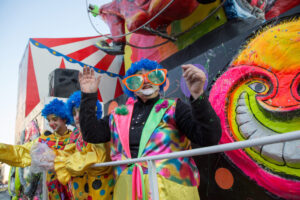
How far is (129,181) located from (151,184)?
173mm

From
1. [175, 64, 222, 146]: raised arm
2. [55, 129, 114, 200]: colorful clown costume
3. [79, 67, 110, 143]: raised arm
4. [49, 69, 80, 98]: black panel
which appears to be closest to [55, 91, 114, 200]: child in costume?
[55, 129, 114, 200]: colorful clown costume

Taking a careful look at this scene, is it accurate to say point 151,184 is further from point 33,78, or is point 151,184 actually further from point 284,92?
point 33,78

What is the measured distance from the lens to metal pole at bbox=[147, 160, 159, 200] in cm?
105

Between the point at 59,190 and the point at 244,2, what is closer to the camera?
the point at 59,190

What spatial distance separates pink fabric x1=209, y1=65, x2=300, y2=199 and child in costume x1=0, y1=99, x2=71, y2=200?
137 cm

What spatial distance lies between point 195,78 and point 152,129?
36cm

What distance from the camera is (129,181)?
1192 mm

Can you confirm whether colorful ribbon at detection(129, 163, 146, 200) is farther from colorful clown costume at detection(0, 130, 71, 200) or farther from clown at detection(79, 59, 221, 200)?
colorful clown costume at detection(0, 130, 71, 200)

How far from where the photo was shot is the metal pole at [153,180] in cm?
105

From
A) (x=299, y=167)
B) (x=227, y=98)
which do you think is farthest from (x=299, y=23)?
(x=299, y=167)

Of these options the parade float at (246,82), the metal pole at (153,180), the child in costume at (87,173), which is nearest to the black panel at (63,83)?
the parade float at (246,82)

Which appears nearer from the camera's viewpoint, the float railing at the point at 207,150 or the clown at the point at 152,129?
the float railing at the point at 207,150

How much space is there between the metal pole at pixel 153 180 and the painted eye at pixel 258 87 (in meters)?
1.11

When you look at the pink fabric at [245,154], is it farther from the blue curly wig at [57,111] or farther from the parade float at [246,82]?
the blue curly wig at [57,111]
